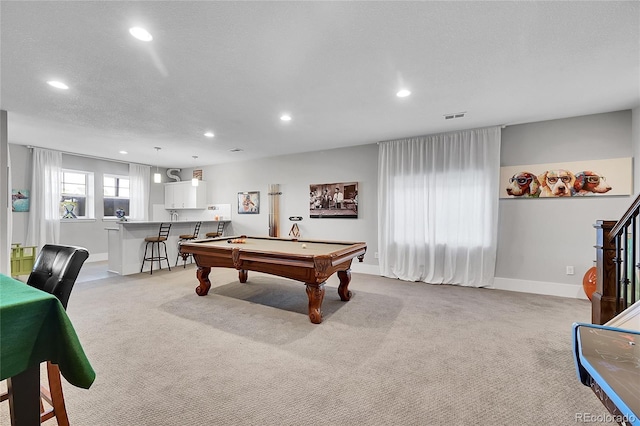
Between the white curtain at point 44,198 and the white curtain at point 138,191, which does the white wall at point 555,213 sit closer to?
the white curtain at point 138,191

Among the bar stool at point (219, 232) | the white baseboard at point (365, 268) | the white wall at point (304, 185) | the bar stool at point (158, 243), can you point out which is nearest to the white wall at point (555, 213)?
the white baseboard at point (365, 268)

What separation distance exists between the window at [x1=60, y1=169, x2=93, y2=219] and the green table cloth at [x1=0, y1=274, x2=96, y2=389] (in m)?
7.19

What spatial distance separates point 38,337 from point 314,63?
2.53 meters

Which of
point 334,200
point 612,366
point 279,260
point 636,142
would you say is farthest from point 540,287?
point 612,366

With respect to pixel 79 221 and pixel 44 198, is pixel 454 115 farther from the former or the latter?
pixel 79 221

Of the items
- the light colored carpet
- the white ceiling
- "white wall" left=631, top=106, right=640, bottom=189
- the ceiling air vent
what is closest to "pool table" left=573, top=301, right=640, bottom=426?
the light colored carpet

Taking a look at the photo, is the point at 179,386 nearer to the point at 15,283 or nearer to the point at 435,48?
the point at 15,283

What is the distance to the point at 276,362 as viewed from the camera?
2.17 meters

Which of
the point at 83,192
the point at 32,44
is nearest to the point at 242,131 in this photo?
the point at 32,44

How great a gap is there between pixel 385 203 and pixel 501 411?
12.3 feet

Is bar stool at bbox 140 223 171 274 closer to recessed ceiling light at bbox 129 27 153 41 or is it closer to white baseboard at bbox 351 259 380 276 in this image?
white baseboard at bbox 351 259 380 276

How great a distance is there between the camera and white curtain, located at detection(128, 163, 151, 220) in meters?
7.35

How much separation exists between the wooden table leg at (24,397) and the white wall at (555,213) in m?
5.12

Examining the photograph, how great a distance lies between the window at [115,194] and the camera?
7004mm
